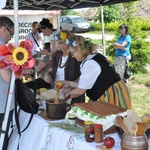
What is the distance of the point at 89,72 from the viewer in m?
2.22

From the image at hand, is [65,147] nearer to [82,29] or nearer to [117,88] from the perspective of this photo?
[117,88]

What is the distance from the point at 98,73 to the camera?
2.26 meters

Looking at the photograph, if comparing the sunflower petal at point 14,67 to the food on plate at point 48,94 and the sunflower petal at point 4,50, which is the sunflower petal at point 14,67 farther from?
the food on plate at point 48,94

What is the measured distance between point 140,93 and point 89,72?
12.3 feet

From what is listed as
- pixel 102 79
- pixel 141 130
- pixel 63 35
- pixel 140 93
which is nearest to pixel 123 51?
pixel 140 93

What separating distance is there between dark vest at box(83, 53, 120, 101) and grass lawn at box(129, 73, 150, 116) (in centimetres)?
231

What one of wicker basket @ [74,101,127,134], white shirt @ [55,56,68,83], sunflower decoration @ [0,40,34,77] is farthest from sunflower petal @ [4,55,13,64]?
white shirt @ [55,56,68,83]

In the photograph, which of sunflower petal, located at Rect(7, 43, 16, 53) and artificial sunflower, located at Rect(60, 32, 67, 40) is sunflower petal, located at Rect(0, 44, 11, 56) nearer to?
sunflower petal, located at Rect(7, 43, 16, 53)

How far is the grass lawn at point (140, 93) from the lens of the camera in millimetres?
4879

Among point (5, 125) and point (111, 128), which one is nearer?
point (111, 128)

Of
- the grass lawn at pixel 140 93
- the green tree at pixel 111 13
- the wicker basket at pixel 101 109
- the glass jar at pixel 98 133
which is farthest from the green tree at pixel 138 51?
the green tree at pixel 111 13

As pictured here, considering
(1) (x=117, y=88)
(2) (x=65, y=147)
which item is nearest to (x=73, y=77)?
(1) (x=117, y=88)

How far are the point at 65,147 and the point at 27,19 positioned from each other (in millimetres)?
8251

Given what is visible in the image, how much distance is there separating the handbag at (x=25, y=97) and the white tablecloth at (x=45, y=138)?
68 millimetres
